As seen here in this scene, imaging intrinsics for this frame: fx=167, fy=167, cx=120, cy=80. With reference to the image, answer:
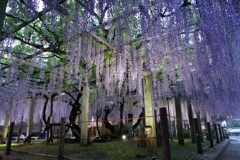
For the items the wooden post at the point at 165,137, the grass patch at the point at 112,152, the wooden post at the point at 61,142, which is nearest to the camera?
the wooden post at the point at 165,137

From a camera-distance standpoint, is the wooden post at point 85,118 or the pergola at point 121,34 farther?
the wooden post at point 85,118

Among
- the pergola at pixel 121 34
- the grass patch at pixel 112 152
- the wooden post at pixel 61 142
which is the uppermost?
the pergola at pixel 121 34

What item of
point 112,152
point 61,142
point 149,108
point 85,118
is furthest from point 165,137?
point 85,118

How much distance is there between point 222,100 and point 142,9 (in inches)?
377

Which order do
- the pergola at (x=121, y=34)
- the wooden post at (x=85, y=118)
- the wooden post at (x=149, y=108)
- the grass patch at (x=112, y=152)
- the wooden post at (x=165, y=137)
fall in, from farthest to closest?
the wooden post at (x=85, y=118) → the wooden post at (x=149, y=108) → the grass patch at (x=112, y=152) → the pergola at (x=121, y=34) → the wooden post at (x=165, y=137)

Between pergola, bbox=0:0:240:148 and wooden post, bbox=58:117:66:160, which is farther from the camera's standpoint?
wooden post, bbox=58:117:66:160

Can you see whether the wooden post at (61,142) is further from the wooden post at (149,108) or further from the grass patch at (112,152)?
the wooden post at (149,108)

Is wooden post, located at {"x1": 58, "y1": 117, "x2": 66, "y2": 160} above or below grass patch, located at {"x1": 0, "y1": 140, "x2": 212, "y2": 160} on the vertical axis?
above

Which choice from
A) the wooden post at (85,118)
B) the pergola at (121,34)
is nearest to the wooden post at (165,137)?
the pergola at (121,34)

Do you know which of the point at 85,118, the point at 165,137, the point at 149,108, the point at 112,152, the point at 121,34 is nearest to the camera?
the point at 165,137

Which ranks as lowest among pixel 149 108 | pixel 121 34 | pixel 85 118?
pixel 85 118

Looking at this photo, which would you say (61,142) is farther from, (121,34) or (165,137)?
(121,34)

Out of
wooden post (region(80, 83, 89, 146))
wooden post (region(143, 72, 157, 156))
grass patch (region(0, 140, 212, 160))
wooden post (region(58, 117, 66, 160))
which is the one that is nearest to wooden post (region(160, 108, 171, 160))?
grass patch (region(0, 140, 212, 160))

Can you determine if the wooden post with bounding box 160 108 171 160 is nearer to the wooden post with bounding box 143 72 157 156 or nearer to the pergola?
the pergola
